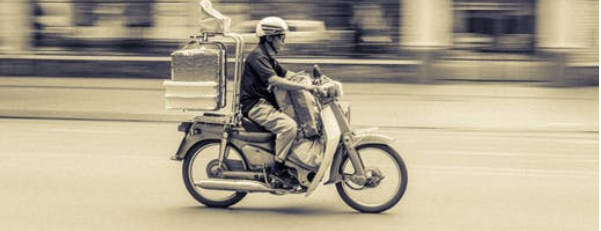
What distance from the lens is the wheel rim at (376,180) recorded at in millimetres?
7262

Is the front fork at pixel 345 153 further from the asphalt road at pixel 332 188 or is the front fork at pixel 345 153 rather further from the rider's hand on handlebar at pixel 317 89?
the asphalt road at pixel 332 188

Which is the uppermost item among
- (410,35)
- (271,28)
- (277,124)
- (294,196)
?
(271,28)

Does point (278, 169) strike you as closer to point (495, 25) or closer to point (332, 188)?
point (332, 188)

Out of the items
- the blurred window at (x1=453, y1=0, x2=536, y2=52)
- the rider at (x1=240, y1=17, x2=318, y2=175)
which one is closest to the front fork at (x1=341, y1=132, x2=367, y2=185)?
the rider at (x1=240, y1=17, x2=318, y2=175)

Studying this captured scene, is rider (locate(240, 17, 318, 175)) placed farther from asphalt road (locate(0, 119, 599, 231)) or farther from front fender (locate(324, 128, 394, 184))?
asphalt road (locate(0, 119, 599, 231))

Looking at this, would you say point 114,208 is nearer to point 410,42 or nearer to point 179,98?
point 179,98

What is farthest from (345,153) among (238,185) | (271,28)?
(271,28)

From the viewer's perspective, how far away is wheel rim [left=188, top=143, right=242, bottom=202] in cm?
760

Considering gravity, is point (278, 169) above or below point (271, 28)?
below

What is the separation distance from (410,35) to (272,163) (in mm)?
12710

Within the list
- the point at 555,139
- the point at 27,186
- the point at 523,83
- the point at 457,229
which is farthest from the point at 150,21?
the point at 457,229

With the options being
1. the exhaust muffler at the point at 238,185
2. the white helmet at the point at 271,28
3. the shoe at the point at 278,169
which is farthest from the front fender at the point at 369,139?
the white helmet at the point at 271,28

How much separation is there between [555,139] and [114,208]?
263 inches

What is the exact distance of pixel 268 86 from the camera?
727cm
